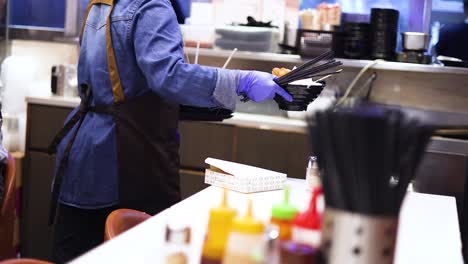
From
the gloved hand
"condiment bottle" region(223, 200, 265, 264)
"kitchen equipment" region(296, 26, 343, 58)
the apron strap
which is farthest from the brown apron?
"kitchen equipment" region(296, 26, 343, 58)

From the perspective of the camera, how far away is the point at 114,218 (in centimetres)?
212

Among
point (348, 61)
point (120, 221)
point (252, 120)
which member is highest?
point (348, 61)

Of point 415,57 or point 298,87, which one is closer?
point 298,87

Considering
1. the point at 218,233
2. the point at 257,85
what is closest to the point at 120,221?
the point at 257,85

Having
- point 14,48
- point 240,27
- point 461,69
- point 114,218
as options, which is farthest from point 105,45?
point 14,48

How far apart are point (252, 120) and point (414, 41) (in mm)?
1058

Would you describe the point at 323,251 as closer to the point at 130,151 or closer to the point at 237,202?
the point at 237,202

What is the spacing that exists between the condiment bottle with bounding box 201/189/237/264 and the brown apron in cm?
133

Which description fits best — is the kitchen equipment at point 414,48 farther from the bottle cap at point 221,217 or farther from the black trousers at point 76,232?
the bottle cap at point 221,217

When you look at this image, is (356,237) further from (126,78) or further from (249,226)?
(126,78)

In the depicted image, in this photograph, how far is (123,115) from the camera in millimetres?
2533

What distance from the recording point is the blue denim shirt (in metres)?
2.38

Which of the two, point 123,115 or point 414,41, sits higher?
point 414,41

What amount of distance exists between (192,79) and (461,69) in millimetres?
2331
